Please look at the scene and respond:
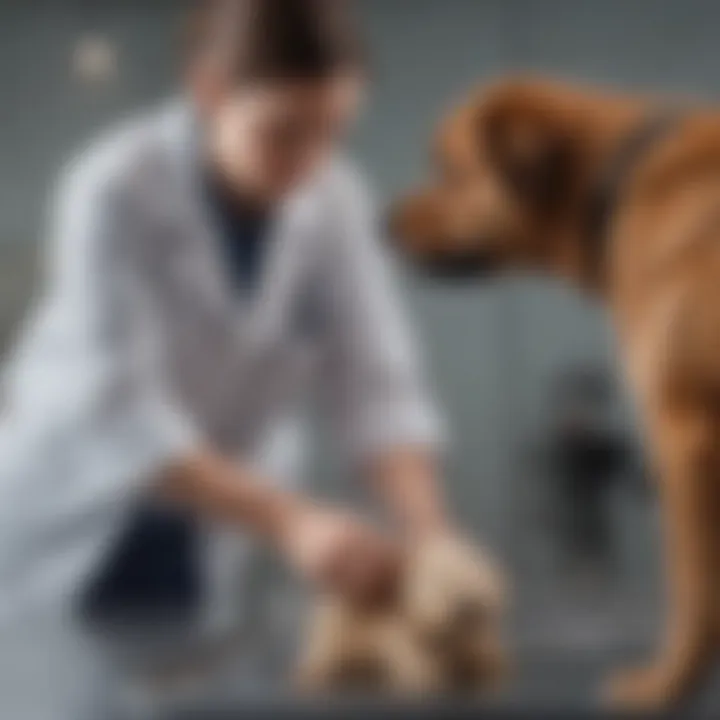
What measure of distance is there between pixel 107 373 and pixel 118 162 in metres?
0.15

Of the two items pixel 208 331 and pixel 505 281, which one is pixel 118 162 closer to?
pixel 208 331

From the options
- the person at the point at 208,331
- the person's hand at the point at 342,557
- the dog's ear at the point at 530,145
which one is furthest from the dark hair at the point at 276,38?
the person's hand at the point at 342,557

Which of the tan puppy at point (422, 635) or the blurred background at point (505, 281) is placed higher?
the blurred background at point (505, 281)

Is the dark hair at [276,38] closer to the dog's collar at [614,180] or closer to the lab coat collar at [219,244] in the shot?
the lab coat collar at [219,244]

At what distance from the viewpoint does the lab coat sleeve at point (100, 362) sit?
45.2 inches

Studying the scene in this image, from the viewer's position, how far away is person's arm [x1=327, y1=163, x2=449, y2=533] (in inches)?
44.6

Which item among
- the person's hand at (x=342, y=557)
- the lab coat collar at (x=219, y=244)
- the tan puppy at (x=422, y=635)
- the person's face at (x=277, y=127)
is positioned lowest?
the tan puppy at (x=422, y=635)

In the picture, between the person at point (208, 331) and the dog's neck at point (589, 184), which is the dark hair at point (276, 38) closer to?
the person at point (208, 331)

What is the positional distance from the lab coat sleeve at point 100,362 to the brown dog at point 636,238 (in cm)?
19

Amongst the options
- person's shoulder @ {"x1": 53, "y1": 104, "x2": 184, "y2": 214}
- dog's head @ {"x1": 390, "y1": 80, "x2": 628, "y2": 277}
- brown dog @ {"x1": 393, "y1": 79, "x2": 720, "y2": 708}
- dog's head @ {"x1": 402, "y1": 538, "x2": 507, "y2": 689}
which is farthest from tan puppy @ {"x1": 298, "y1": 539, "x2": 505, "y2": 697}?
person's shoulder @ {"x1": 53, "y1": 104, "x2": 184, "y2": 214}

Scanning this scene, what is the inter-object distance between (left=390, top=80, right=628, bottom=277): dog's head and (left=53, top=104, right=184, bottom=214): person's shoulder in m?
0.17

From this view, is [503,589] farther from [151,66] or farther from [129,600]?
[151,66]

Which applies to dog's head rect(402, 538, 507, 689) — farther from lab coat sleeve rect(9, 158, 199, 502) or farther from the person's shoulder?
the person's shoulder

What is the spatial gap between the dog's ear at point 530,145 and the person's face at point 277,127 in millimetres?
98
